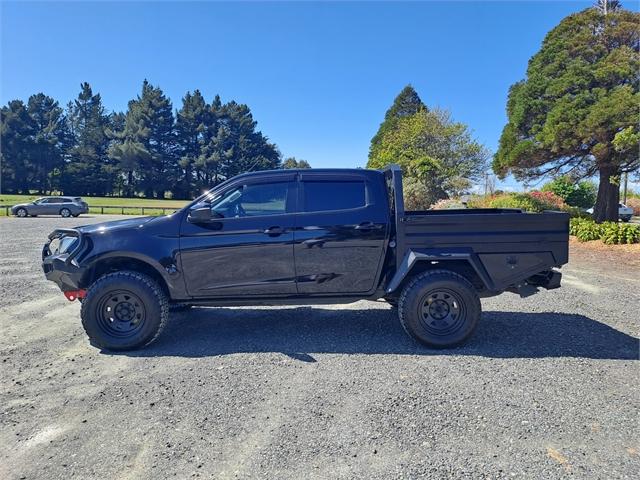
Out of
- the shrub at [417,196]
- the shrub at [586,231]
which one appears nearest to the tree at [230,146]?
the shrub at [417,196]

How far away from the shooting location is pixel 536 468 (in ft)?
7.27

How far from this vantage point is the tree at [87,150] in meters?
58.0

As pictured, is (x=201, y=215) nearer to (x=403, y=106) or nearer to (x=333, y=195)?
(x=333, y=195)

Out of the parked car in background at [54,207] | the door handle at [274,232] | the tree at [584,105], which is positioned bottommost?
the door handle at [274,232]

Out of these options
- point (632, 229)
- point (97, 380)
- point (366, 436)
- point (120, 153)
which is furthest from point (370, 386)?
point (120, 153)

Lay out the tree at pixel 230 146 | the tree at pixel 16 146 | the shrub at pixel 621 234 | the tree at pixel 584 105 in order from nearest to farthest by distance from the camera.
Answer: the shrub at pixel 621 234, the tree at pixel 584 105, the tree at pixel 16 146, the tree at pixel 230 146

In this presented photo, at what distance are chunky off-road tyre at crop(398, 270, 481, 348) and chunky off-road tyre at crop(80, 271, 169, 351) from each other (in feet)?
8.40

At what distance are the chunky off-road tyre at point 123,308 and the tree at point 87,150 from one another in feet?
208

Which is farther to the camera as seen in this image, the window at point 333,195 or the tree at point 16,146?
the tree at point 16,146

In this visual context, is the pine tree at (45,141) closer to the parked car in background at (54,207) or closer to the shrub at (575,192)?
the parked car in background at (54,207)

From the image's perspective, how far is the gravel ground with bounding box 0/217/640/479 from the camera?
2277 millimetres

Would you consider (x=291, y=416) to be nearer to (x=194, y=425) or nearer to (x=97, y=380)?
(x=194, y=425)

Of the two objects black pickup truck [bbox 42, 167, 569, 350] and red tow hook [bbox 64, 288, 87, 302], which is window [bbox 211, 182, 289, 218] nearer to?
black pickup truck [bbox 42, 167, 569, 350]

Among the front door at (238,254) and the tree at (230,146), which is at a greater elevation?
the tree at (230,146)
